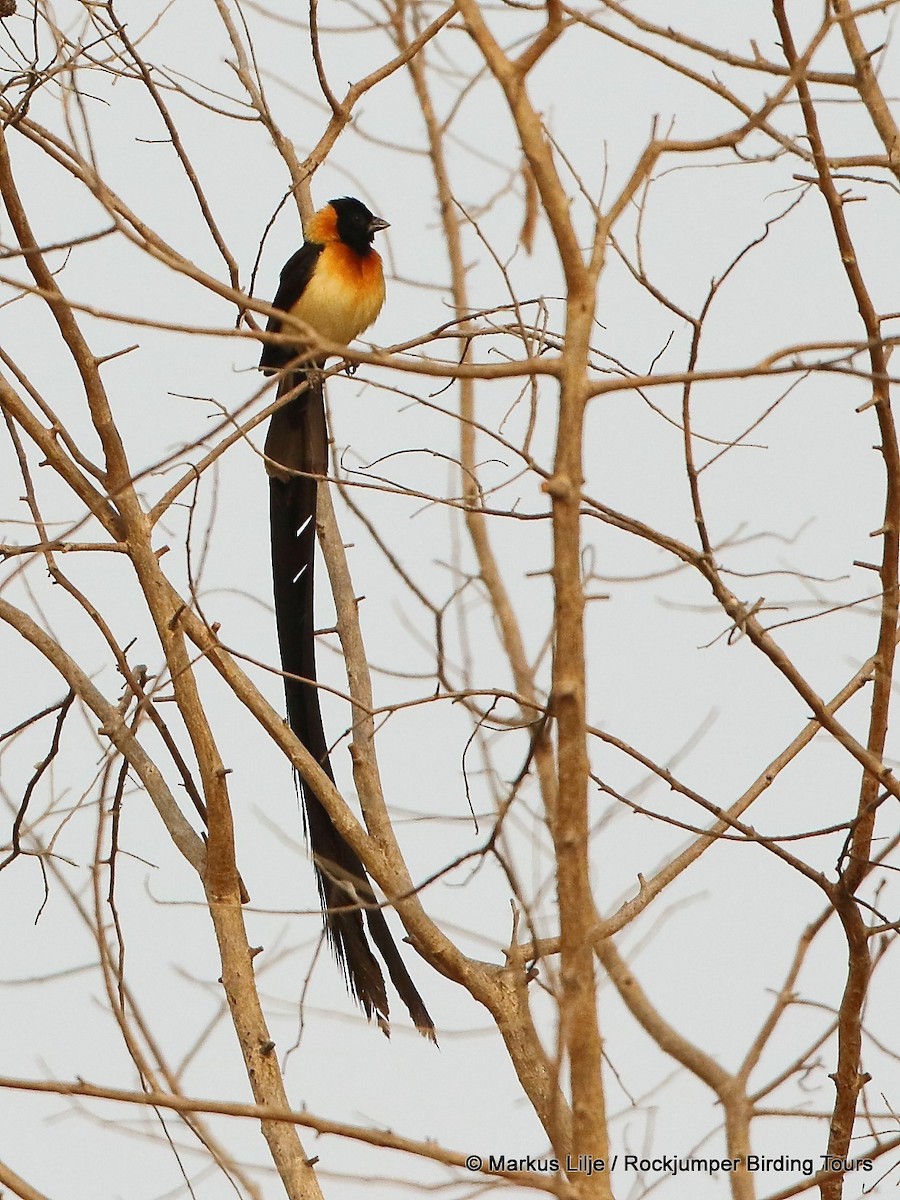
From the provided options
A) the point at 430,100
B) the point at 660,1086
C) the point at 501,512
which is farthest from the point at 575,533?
the point at 430,100

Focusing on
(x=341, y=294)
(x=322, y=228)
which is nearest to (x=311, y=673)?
(x=341, y=294)

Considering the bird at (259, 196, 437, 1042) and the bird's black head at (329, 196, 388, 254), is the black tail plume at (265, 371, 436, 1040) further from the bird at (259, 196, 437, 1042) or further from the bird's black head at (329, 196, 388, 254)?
the bird's black head at (329, 196, 388, 254)

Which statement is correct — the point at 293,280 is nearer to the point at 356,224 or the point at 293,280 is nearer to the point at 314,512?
the point at 356,224

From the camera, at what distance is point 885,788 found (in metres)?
1.99

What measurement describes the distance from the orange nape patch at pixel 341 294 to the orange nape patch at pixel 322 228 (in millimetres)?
26

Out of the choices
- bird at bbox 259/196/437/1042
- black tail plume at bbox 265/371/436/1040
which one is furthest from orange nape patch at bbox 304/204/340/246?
black tail plume at bbox 265/371/436/1040

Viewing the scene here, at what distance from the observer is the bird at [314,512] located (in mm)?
2506

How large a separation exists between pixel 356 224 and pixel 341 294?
24cm

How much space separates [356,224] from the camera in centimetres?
363

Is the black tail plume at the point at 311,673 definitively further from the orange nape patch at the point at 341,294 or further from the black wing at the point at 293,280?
the orange nape patch at the point at 341,294

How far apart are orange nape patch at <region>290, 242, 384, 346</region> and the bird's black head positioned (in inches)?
1.1

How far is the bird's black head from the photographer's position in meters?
3.60

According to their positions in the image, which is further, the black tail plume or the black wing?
the black wing

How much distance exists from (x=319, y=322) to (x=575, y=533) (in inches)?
88.6
